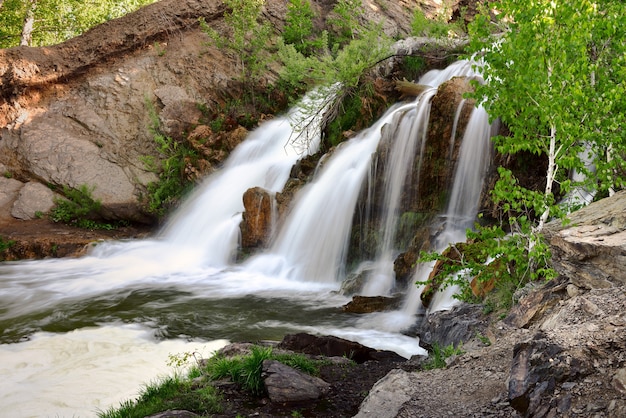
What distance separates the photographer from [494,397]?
4.13 metres

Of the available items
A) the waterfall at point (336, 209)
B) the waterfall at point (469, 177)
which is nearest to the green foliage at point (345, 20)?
the waterfall at point (336, 209)

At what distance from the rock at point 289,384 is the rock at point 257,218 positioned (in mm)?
8453

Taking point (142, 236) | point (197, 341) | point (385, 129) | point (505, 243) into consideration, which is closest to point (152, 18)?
point (142, 236)

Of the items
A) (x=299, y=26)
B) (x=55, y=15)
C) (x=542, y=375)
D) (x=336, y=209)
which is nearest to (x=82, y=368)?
(x=542, y=375)

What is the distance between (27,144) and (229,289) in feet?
37.5

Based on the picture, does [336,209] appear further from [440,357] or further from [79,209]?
[79,209]

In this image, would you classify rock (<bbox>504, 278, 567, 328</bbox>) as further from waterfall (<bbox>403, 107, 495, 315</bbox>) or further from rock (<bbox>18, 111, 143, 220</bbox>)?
rock (<bbox>18, 111, 143, 220</bbox>)

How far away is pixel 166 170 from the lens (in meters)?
18.7

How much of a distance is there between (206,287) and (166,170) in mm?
7834

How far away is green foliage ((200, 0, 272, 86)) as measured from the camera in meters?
20.3

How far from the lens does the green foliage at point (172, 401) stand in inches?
192

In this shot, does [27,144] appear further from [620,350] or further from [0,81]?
[620,350]

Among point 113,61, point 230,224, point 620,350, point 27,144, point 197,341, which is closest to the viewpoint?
point 620,350

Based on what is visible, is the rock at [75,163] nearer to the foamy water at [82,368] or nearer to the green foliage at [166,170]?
the green foliage at [166,170]
